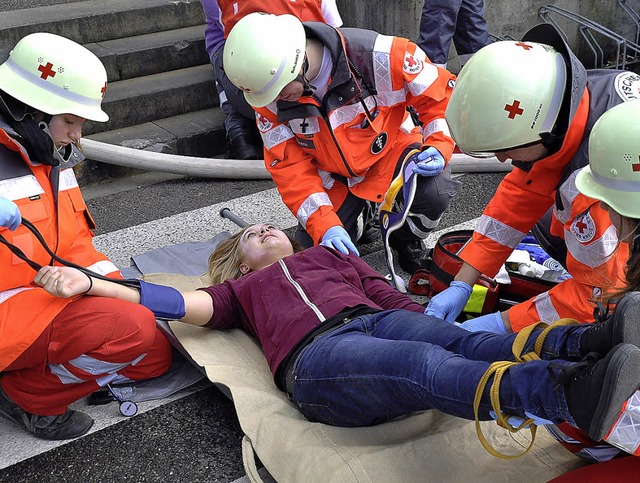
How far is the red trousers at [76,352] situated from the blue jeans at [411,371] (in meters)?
0.65

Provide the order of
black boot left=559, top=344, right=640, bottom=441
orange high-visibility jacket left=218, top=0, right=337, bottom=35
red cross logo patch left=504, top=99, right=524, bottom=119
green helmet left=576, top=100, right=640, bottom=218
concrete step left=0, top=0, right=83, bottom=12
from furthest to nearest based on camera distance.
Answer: concrete step left=0, top=0, right=83, bottom=12, orange high-visibility jacket left=218, top=0, right=337, bottom=35, red cross logo patch left=504, top=99, right=524, bottom=119, green helmet left=576, top=100, right=640, bottom=218, black boot left=559, top=344, right=640, bottom=441

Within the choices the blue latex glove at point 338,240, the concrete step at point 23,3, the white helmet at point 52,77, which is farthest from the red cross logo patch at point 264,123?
the concrete step at point 23,3

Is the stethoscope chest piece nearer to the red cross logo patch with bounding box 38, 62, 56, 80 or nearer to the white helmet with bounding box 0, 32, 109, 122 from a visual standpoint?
the white helmet with bounding box 0, 32, 109, 122

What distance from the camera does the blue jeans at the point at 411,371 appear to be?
6.24 feet

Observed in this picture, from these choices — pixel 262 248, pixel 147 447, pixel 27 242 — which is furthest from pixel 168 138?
pixel 147 447

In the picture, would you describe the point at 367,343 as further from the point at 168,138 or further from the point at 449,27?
the point at 449,27

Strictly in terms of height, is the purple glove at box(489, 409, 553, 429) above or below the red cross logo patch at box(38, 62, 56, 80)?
below

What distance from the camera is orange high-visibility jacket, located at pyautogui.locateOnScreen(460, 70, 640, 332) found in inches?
99.9

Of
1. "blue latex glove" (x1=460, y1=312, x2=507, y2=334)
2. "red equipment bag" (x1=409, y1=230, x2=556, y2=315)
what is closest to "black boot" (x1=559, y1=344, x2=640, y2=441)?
"blue latex glove" (x1=460, y1=312, x2=507, y2=334)

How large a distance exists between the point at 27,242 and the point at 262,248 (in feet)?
3.19

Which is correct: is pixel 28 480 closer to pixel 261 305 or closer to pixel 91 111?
pixel 261 305

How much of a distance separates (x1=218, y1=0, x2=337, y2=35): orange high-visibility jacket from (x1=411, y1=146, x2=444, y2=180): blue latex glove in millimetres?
1599

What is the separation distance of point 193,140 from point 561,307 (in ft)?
11.9

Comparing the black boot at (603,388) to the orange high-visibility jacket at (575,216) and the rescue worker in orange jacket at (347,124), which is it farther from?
the rescue worker in orange jacket at (347,124)
